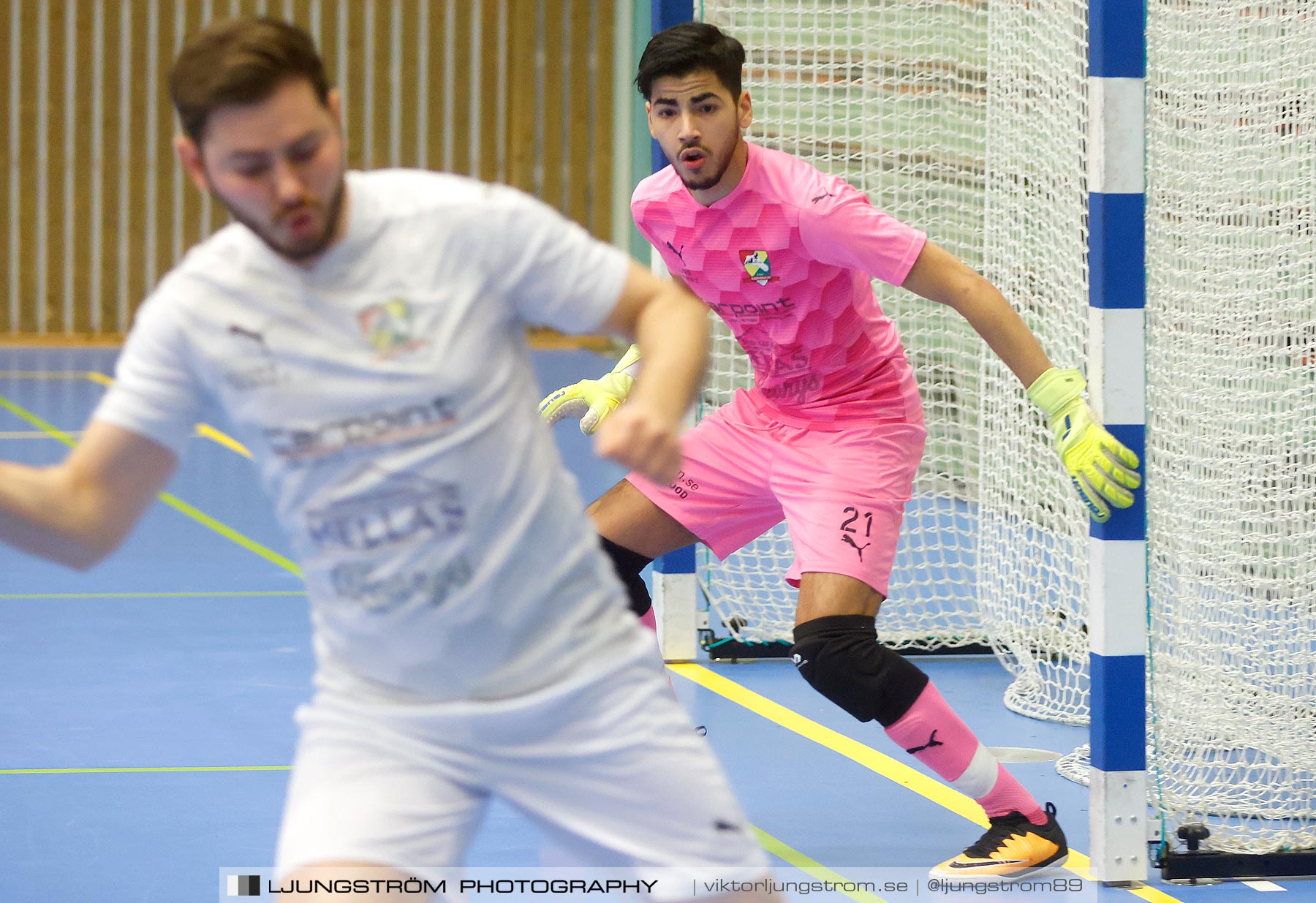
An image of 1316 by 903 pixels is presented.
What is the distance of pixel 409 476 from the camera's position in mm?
2020

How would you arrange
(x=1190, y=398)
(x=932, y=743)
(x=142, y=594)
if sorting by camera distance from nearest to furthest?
(x=932, y=743) < (x=1190, y=398) < (x=142, y=594)

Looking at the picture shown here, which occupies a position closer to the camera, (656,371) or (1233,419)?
(656,371)

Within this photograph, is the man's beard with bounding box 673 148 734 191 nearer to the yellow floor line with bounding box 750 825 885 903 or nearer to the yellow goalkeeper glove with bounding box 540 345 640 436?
the yellow goalkeeper glove with bounding box 540 345 640 436

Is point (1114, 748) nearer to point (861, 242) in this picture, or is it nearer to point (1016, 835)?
point (1016, 835)

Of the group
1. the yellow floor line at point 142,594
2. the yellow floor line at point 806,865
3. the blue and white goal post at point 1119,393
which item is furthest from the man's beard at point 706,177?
the yellow floor line at point 142,594

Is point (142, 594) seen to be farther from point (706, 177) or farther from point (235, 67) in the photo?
point (235, 67)

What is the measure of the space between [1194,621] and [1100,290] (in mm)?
1040

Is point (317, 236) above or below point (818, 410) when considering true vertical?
above

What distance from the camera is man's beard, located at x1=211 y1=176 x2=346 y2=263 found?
1984 mm

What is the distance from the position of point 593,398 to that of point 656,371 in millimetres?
2270

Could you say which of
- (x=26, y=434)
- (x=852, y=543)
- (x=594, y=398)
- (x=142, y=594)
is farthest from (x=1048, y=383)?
(x=26, y=434)

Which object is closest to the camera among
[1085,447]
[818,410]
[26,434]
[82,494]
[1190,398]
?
[82,494]

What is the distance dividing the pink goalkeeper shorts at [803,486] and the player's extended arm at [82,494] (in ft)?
5.40

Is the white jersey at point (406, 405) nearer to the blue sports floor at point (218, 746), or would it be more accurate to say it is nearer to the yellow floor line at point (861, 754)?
the blue sports floor at point (218, 746)
